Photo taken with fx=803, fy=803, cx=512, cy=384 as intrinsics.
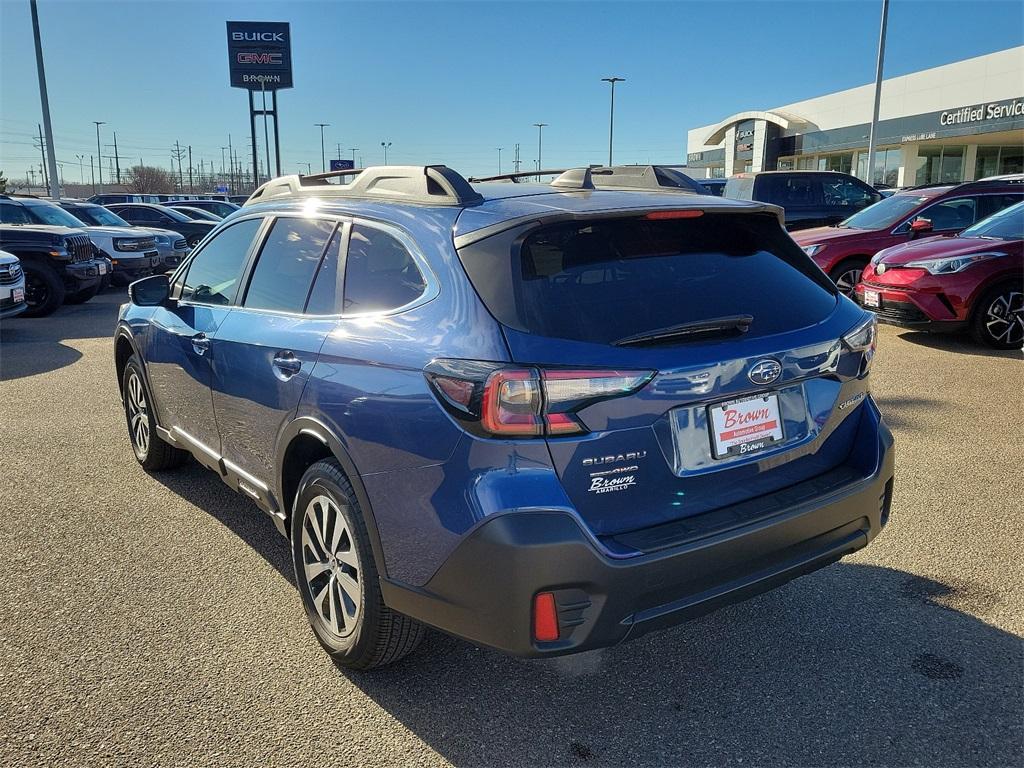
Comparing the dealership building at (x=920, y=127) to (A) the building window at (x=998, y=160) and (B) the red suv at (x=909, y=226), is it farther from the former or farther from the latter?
(B) the red suv at (x=909, y=226)

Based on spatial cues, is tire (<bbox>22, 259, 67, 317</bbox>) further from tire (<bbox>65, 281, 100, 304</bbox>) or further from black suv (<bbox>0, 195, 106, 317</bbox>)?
tire (<bbox>65, 281, 100, 304</bbox>)

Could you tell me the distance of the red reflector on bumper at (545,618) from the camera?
2.24 metres

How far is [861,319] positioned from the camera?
2977mm

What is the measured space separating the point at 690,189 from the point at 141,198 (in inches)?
1490

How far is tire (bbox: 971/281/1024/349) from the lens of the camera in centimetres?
823

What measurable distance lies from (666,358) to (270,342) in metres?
1.69

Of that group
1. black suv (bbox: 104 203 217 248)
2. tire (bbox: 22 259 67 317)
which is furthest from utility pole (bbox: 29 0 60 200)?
tire (bbox: 22 259 67 317)

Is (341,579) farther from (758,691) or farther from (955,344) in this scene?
(955,344)

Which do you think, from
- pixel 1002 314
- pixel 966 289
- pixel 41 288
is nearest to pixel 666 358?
pixel 966 289

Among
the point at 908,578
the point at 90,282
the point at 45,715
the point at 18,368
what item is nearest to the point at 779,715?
the point at 908,578

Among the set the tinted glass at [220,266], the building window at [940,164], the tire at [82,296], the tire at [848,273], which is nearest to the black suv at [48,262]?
the tire at [82,296]

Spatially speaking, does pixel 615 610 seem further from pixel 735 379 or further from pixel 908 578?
pixel 908 578

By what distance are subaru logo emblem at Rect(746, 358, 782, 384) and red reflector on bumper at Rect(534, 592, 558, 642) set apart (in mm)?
923

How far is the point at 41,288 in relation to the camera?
12.9m
